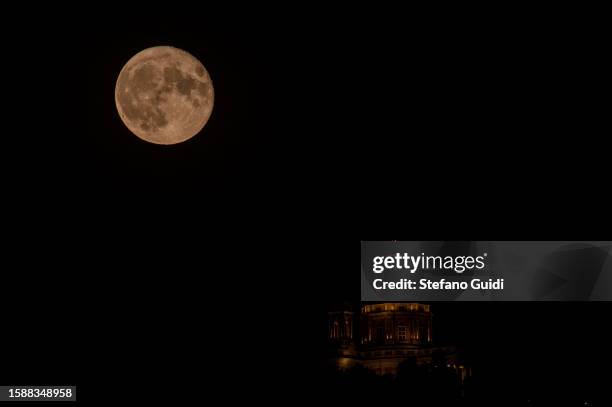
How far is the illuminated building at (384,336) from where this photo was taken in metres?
73.5

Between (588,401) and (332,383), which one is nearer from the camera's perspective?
(332,383)

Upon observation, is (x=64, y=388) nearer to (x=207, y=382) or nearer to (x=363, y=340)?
(x=207, y=382)

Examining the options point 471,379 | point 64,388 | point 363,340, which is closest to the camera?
point 64,388

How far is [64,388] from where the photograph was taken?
23.0m

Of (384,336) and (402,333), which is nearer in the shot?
(384,336)

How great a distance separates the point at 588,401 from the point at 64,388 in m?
39.1

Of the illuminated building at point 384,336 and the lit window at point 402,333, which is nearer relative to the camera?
the illuminated building at point 384,336

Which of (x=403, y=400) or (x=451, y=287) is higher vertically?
(x=451, y=287)

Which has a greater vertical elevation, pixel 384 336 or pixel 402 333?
pixel 402 333

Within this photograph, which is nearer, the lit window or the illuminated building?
the illuminated building

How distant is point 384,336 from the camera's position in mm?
78188

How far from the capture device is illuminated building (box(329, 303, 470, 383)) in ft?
241

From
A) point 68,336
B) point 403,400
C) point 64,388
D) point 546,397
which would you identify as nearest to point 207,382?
point 68,336

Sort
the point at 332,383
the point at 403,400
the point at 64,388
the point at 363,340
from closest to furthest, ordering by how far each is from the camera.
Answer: the point at 64,388
the point at 403,400
the point at 332,383
the point at 363,340
